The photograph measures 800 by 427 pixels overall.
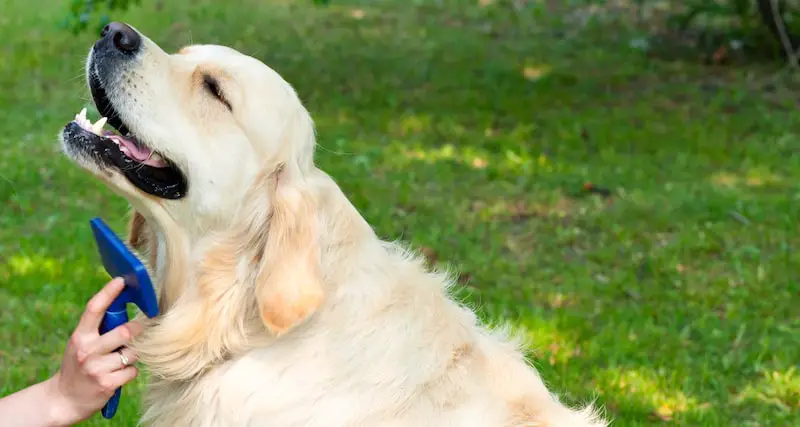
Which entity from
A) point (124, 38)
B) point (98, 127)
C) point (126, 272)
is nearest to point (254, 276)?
point (126, 272)

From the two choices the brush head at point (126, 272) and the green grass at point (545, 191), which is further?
the green grass at point (545, 191)

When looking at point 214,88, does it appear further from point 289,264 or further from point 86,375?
point 86,375

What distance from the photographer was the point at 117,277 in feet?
9.78

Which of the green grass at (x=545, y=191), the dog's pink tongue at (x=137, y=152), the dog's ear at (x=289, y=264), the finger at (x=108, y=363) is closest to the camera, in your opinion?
the dog's ear at (x=289, y=264)

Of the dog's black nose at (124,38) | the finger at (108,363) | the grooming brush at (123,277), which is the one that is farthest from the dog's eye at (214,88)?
the finger at (108,363)

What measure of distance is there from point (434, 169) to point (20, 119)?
11.3 ft

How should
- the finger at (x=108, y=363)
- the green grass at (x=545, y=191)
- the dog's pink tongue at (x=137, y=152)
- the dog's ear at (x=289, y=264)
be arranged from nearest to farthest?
the dog's ear at (x=289, y=264), the finger at (x=108, y=363), the dog's pink tongue at (x=137, y=152), the green grass at (x=545, y=191)

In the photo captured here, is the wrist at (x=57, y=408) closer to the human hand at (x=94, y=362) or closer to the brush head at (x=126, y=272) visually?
the human hand at (x=94, y=362)

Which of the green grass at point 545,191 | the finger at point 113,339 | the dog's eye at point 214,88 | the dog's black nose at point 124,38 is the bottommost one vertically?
the green grass at point 545,191

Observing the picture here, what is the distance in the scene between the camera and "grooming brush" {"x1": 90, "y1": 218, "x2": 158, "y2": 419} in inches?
114

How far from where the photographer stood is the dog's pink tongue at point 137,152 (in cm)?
297

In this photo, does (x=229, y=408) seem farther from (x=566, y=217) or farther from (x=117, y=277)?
(x=566, y=217)

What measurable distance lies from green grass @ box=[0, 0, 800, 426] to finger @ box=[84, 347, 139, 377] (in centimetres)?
92

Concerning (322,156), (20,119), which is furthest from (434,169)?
(20,119)
